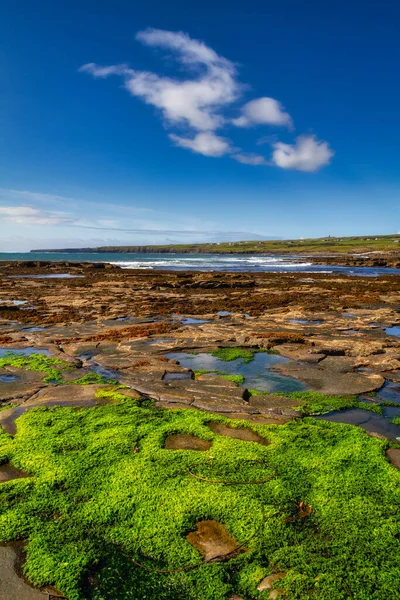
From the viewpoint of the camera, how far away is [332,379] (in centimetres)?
1238

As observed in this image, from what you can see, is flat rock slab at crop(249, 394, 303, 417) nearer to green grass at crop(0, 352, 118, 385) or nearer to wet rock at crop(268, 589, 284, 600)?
green grass at crop(0, 352, 118, 385)

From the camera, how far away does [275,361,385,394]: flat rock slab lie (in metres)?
11.4

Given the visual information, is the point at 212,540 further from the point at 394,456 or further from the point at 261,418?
the point at 394,456

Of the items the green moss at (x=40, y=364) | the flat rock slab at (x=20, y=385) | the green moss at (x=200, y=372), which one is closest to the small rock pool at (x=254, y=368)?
the green moss at (x=200, y=372)

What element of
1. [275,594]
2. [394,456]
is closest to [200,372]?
[394,456]

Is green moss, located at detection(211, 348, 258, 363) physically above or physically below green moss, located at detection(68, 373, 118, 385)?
below

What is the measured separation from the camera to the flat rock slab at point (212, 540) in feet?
16.1

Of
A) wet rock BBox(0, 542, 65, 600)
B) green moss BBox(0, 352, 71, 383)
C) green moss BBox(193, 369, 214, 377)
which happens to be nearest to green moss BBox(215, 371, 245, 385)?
green moss BBox(193, 369, 214, 377)

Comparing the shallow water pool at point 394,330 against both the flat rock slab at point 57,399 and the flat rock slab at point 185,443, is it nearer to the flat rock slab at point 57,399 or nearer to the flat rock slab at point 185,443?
the flat rock slab at point 185,443

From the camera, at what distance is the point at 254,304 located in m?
31.1

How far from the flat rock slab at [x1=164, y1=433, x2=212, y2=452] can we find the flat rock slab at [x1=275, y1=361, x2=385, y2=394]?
16.6 feet

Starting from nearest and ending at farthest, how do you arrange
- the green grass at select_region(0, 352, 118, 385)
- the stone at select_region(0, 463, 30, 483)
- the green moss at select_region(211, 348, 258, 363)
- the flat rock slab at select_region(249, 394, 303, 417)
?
the stone at select_region(0, 463, 30, 483)
the flat rock slab at select_region(249, 394, 303, 417)
the green grass at select_region(0, 352, 118, 385)
the green moss at select_region(211, 348, 258, 363)

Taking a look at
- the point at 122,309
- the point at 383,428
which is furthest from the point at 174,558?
the point at 122,309

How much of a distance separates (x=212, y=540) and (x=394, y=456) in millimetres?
4397
